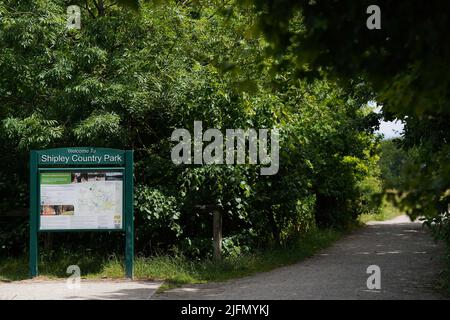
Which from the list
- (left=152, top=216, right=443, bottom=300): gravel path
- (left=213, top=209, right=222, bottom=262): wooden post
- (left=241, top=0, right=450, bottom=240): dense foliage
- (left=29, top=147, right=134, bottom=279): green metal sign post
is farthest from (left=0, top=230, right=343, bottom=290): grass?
(left=241, top=0, right=450, bottom=240): dense foliage

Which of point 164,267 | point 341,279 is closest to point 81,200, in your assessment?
point 164,267

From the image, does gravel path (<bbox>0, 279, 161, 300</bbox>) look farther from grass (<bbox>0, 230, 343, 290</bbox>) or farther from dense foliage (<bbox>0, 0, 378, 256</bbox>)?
dense foliage (<bbox>0, 0, 378, 256</bbox>)

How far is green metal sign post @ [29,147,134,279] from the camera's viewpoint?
32.1 ft

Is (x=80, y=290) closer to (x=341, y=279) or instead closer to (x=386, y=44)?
(x=341, y=279)

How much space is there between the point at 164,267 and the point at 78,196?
177cm

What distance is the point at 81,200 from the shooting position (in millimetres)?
9828

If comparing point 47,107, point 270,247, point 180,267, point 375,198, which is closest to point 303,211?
point 270,247

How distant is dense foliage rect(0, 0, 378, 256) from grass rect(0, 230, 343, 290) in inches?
20.3

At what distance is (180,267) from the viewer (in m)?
10.1

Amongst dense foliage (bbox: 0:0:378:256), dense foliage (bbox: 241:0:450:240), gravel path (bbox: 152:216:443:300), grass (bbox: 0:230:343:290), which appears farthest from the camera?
dense foliage (bbox: 0:0:378:256)

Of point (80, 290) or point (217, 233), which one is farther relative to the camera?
point (217, 233)

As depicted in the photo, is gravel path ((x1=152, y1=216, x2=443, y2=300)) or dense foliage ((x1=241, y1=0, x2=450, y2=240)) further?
gravel path ((x1=152, y1=216, x2=443, y2=300))

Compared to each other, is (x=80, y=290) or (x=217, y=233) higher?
(x=217, y=233)
